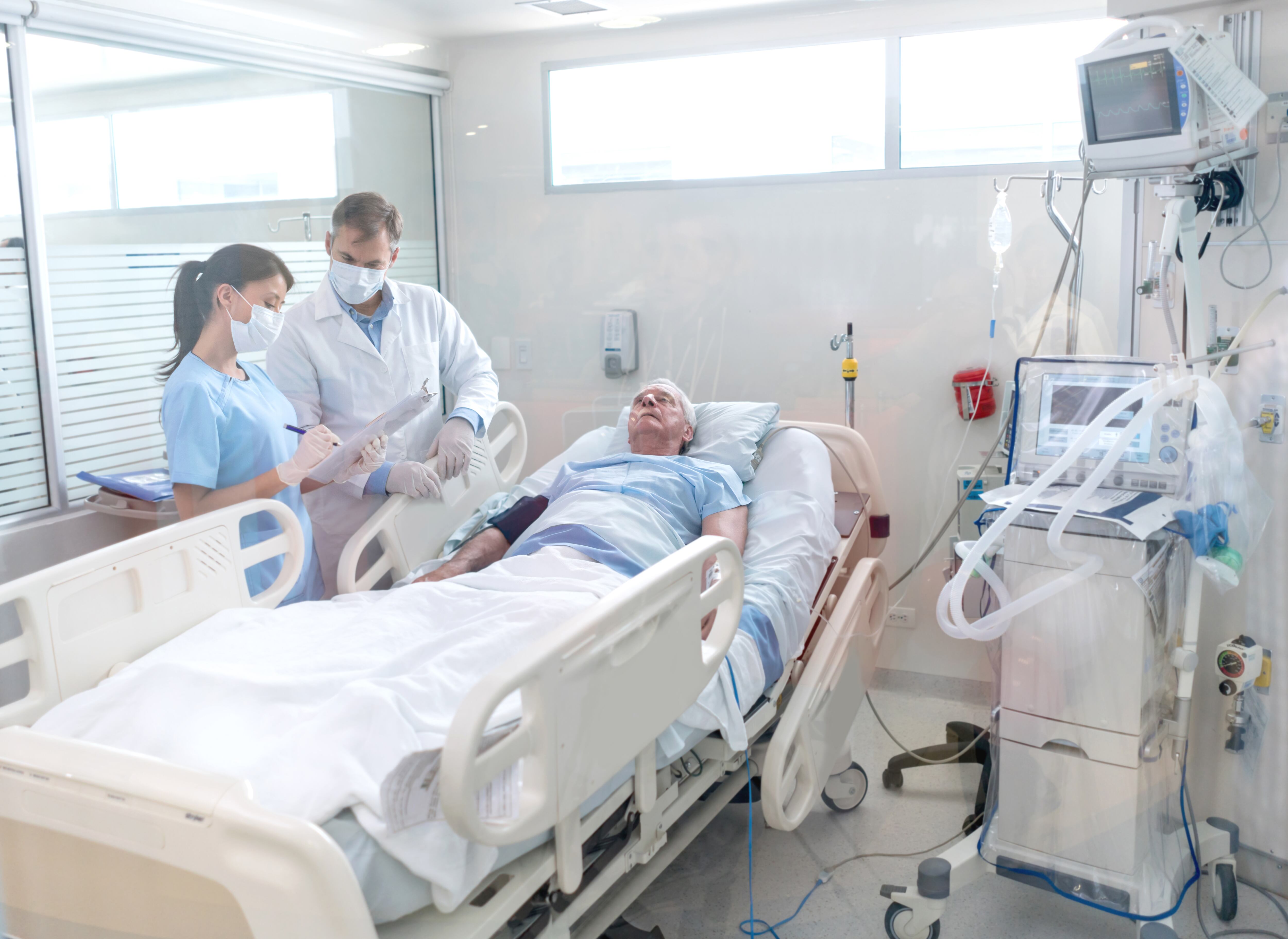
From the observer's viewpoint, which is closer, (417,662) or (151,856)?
(151,856)

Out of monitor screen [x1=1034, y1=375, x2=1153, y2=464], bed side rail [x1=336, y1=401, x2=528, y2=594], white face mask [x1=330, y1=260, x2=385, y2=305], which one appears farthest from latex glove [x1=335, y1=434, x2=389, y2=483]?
monitor screen [x1=1034, y1=375, x2=1153, y2=464]

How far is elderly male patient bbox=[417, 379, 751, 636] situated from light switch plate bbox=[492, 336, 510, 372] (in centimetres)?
88

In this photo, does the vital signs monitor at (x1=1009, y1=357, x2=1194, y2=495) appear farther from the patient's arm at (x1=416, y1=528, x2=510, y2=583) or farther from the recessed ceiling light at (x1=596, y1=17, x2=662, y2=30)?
the recessed ceiling light at (x1=596, y1=17, x2=662, y2=30)

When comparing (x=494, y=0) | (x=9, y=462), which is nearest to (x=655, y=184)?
(x=494, y=0)

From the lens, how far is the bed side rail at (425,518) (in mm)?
2389

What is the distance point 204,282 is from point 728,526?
51.8 inches

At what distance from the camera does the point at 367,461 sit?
239cm

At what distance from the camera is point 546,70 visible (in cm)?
332

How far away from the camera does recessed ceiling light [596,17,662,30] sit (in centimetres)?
313

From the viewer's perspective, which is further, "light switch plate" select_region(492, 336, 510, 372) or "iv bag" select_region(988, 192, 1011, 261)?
"light switch plate" select_region(492, 336, 510, 372)

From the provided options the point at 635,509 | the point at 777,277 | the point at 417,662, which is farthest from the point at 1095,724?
the point at 777,277

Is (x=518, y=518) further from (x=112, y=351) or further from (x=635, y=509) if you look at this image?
(x=112, y=351)

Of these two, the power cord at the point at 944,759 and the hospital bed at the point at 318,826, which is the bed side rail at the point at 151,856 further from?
the power cord at the point at 944,759

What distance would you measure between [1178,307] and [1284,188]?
1.07 feet
